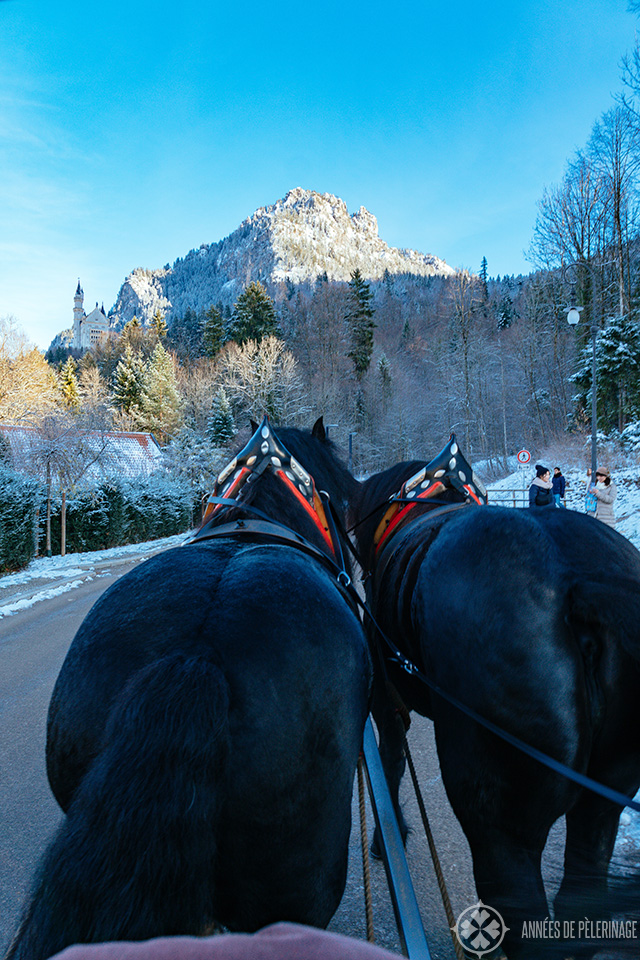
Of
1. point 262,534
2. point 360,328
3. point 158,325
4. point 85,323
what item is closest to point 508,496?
point 262,534

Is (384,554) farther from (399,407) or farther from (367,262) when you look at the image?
(367,262)

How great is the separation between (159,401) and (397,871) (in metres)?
40.4

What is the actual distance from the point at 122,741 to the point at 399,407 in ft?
138

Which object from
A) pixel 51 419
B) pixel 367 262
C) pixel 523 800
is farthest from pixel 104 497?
pixel 367 262

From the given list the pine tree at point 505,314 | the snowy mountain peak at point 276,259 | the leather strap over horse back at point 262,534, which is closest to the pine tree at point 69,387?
the leather strap over horse back at point 262,534

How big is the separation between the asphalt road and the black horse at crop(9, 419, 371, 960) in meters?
1.14

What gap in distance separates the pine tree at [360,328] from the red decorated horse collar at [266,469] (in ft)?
149

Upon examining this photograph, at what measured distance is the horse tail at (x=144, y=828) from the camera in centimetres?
92

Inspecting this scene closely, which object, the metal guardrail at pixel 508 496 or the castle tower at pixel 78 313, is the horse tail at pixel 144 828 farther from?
the castle tower at pixel 78 313

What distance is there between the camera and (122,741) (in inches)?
42.3

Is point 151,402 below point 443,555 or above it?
above

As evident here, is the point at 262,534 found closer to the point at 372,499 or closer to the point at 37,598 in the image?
the point at 372,499

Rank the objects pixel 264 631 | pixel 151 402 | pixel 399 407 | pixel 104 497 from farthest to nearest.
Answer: pixel 399 407, pixel 151 402, pixel 104 497, pixel 264 631

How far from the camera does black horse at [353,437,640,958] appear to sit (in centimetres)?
164
